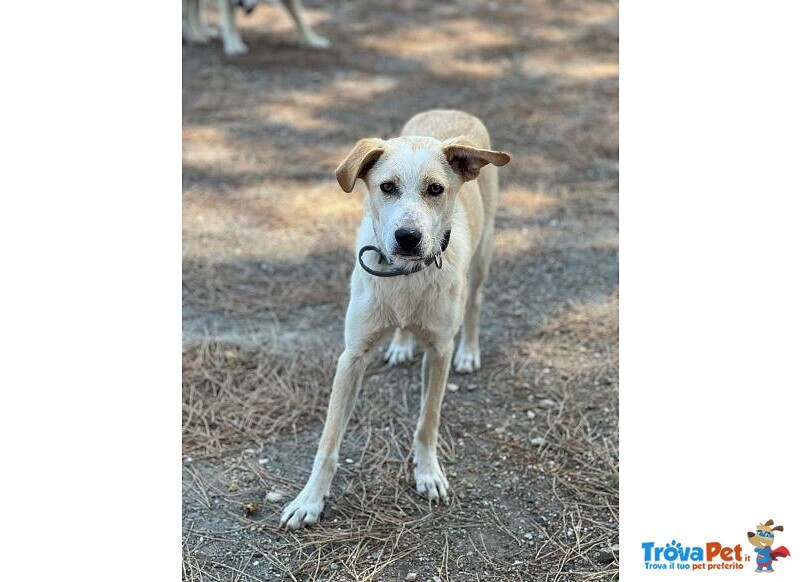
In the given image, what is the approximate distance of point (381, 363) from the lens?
15.7ft

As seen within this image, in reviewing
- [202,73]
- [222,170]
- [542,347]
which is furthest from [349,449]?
[202,73]

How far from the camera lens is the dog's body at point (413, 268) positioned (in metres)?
3.24

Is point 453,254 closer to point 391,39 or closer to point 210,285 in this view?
point 210,285

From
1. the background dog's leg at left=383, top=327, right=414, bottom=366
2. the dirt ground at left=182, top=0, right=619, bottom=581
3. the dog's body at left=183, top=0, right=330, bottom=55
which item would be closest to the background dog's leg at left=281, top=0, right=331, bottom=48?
the dog's body at left=183, top=0, right=330, bottom=55

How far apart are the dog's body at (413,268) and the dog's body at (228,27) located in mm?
6276

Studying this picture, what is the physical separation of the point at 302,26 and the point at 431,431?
734 cm

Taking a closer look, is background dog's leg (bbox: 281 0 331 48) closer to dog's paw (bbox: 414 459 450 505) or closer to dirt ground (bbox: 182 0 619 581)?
dirt ground (bbox: 182 0 619 581)

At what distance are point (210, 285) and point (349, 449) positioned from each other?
1.81 meters

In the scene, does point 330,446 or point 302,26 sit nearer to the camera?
point 330,446

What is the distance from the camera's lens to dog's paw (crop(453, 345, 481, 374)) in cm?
472

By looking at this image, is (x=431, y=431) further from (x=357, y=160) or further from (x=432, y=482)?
(x=357, y=160)
